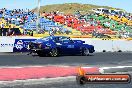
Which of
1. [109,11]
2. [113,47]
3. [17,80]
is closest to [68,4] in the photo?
[109,11]

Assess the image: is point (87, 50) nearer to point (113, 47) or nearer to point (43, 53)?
point (43, 53)

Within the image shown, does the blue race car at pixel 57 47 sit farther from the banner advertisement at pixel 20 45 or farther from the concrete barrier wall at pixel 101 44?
the concrete barrier wall at pixel 101 44

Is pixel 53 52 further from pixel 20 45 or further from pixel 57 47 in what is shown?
pixel 20 45

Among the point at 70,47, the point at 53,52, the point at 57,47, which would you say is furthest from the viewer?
the point at 70,47

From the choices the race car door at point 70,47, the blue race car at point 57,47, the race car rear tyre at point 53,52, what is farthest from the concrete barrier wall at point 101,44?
the race car rear tyre at point 53,52

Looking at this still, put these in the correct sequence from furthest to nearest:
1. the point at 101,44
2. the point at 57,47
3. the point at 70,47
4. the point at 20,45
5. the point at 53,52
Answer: the point at 101,44 → the point at 20,45 → the point at 70,47 → the point at 57,47 → the point at 53,52

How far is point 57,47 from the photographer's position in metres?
24.1

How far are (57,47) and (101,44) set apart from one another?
9.69 m

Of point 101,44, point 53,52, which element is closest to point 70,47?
point 53,52

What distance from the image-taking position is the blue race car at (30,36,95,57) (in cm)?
2339

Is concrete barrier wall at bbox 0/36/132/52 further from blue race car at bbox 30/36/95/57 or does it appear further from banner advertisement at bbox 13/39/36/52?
blue race car at bbox 30/36/95/57

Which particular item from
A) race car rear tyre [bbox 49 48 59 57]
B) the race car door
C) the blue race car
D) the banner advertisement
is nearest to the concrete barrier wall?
the banner advertisement

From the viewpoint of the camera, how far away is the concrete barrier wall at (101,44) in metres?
27.0

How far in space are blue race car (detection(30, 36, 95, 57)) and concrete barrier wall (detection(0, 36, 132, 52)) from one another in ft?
12.5
